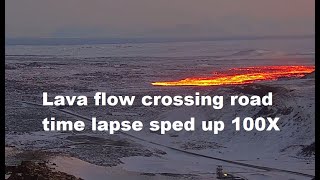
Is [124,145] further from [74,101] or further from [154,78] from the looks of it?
[154,78]

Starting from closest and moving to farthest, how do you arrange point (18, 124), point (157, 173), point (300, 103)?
1. point (157, 173)
2. point (300, 103)
3. point (18, 124)

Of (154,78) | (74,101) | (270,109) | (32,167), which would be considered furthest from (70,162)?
(154,78)

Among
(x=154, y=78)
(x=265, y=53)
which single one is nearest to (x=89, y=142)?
(x=154, y=78)

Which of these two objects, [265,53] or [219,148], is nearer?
[219,148]

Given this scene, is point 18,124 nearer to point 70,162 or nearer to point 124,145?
point 124,145

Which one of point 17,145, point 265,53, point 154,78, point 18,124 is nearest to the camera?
point 17,145

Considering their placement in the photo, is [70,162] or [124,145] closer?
[70,162]

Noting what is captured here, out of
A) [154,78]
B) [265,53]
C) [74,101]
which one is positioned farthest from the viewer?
[265,53]
